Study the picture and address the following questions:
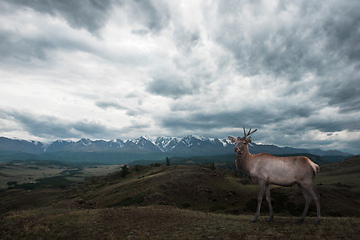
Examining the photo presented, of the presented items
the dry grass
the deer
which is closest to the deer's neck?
the deer

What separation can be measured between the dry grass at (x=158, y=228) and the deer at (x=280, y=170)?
1.50 meters

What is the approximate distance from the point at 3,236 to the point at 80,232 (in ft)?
20.9

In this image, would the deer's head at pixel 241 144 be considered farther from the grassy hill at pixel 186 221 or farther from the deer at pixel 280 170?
the grassy hill at pixel 186 221

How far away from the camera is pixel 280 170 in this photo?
12.1m

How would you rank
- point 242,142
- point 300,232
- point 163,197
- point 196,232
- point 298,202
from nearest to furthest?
point 300,232
point 196,232
point 242,142
point 298,202
point 163,197

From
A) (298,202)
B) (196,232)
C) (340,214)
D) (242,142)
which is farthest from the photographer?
(298,202)

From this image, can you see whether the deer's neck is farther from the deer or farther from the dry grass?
the dry grass

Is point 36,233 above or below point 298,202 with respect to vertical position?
above

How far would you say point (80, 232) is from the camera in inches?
548

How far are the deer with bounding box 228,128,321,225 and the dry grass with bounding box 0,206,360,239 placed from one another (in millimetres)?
1496

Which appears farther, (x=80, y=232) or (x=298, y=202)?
(x=298, y=202)

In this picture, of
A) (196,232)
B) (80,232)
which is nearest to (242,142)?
(196,232)

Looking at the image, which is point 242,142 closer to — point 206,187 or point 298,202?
point 298,202

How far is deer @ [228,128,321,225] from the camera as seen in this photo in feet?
38.0
